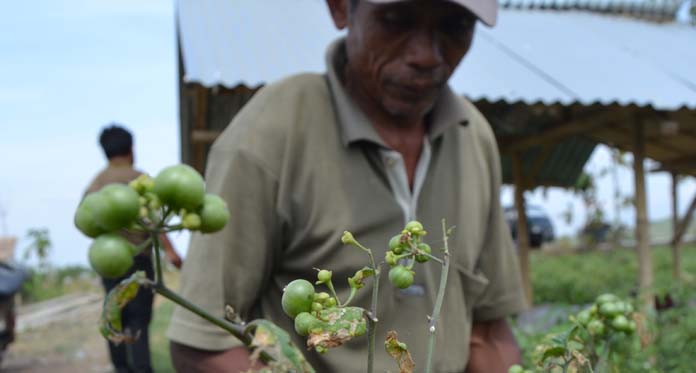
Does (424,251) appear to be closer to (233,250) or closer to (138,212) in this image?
(138,212)

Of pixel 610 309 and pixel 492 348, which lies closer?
pixel 610 309

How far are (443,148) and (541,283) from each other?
12030 mm

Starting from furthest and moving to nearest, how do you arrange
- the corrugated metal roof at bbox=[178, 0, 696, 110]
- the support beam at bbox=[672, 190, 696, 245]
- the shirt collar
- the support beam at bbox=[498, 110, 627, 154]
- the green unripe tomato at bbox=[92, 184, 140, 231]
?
the support beam at bbox=[672, 190, 696, 245] → the support beam at bbox=[498, 110, 627, 154] → the corrugated metal roof at bbox=[178, 0, 696, 110] → the shirt collar → the green unripe tomato at bbox=[92, 184, 140, 231]

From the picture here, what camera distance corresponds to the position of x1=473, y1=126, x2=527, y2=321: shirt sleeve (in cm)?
181

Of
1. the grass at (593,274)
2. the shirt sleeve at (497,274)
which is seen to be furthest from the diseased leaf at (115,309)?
the grass at (593,274)

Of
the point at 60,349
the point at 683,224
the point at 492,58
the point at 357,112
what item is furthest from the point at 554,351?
the point at 683,224

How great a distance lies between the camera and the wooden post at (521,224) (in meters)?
10.8

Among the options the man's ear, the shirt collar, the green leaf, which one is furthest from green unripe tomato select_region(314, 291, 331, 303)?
the man's ear

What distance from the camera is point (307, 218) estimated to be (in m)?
1.60

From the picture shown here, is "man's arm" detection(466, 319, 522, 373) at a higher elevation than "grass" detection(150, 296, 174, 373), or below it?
higher

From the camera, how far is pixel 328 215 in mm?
1592

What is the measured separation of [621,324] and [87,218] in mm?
494

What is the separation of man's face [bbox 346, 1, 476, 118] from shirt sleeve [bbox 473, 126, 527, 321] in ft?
1.26

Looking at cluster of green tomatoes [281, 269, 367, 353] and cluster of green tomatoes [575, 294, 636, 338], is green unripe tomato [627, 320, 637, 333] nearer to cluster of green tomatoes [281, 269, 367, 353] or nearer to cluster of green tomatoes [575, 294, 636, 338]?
cluster of green tomatoes [575, 294, 636, 338]
